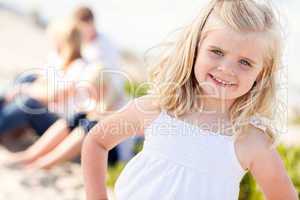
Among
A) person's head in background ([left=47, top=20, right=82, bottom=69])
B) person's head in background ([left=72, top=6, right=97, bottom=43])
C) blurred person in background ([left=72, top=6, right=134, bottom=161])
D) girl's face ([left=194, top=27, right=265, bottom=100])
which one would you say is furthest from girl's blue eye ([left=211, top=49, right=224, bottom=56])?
person's head in background ([left=72, top=6, right=97, bottom=43])

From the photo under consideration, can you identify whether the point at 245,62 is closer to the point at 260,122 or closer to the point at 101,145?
the point at 260,122

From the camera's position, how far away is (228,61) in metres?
1.93

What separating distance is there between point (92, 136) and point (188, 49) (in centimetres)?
49

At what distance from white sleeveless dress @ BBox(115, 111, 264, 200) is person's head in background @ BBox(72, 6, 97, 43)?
3.52 metres

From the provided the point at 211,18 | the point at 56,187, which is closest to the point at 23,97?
the point at 56,187

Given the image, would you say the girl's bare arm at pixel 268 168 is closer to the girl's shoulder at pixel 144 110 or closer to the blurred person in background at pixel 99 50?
the girl's shoulder at pixel 144 110

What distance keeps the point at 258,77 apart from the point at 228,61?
17cm

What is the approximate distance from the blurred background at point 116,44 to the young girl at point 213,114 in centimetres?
22

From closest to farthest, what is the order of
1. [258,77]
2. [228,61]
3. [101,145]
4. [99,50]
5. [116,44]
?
[228,61] → [258,77] → [101,145] → [99,50] → [116,44]

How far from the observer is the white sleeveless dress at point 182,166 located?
6.41 ft

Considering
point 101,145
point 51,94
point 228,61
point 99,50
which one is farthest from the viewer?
point 99,50

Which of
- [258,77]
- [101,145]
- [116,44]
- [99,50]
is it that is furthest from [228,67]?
[116,44]

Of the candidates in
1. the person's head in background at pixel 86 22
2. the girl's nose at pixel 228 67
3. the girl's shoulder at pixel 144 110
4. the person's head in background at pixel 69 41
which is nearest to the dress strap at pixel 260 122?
the girl's nose at pixel 228 67

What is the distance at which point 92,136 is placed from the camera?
87.7 inches
